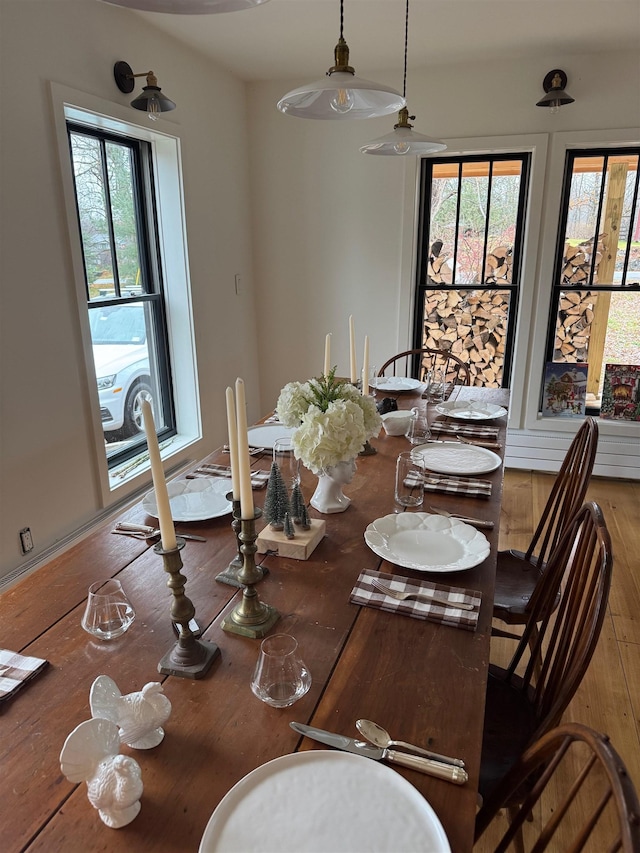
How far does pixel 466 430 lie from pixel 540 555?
571 mm

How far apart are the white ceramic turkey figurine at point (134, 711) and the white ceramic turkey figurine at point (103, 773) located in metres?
0.05

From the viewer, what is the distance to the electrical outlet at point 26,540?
2139 millimetres

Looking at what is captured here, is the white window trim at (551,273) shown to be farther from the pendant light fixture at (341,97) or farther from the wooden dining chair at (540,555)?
the pendant light fixture at (341,97)

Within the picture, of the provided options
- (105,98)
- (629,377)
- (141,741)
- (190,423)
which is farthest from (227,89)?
(141,741)

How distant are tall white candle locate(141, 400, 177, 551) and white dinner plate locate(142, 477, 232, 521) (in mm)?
581

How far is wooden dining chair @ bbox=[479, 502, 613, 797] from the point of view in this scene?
3.20 feet

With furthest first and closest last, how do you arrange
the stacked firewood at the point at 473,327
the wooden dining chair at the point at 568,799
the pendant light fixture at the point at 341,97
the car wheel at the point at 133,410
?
the stacked firewood at the point at 473,327 < the car wheel at the point at 133,410 < the pendant light fixture at the point at 341,97 < the wooden dining chair at the point at 568,799

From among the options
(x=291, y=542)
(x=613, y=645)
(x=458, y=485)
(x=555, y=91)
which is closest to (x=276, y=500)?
(x=291, y=542)

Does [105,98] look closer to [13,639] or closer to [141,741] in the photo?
[13,639]

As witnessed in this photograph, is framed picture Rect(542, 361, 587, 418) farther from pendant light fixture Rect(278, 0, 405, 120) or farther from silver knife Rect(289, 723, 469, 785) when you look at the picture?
silver knife Rect(289, 723, 469, 785)

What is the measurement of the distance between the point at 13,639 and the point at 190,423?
237 centimetres

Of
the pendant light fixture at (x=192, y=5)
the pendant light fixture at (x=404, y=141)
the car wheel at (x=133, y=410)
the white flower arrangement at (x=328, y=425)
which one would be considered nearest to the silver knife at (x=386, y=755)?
the white flower arrangement at (x=328, y=425)

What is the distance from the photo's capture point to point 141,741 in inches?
31.8

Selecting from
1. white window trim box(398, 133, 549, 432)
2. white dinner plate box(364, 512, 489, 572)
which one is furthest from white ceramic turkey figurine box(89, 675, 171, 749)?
white window trim box(398, 133, 549, 432)
